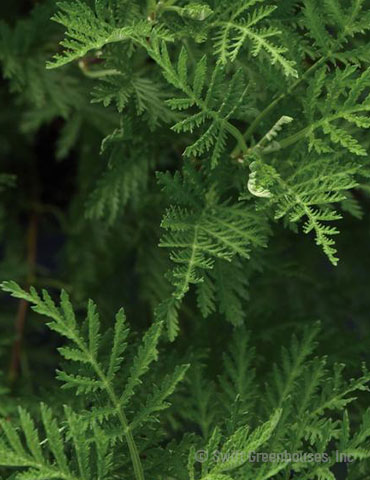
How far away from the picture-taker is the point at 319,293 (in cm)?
80

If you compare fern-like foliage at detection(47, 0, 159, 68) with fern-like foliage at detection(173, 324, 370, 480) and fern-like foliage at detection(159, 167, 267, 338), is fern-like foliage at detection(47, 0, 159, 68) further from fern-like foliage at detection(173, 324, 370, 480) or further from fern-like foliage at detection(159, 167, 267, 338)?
fern-like foliage at detection(173, 324, 370, 480)

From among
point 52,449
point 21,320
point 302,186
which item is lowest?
point 21,320

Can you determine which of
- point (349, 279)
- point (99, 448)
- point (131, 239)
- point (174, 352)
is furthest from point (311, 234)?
point (99, 448)

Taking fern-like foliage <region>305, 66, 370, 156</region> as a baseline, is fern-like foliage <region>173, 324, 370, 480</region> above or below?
below

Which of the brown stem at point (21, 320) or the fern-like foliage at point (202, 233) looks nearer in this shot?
the fern-like foliage at point (202, 233)

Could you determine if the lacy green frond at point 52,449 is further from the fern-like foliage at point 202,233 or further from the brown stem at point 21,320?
the brown stem at point 21,320

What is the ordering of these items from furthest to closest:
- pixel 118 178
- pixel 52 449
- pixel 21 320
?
pixel 21 320, pixel 118 178, pixel 52 449

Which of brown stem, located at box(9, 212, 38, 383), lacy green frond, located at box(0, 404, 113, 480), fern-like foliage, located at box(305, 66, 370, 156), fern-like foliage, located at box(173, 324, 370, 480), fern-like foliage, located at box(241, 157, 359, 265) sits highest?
fern-like foliage, located at box(305, 66, 370, 156)

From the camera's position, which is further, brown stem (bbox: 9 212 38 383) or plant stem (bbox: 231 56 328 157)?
brown stem (bbox: 9 212 38 383)

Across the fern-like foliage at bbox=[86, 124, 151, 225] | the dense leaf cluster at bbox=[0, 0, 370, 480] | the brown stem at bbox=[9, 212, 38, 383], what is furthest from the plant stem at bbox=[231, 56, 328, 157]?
the brown stem at bbox=[9, 212, 38, 383]

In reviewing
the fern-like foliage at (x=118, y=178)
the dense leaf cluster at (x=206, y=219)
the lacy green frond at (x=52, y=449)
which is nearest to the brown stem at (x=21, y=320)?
the dense leaf cluster at (x=206, y=219)

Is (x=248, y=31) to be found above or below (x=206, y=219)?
above

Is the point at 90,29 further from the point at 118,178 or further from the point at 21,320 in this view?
the point at 21,320

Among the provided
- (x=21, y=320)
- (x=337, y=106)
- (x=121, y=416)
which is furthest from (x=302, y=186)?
(x=21, y=320)
